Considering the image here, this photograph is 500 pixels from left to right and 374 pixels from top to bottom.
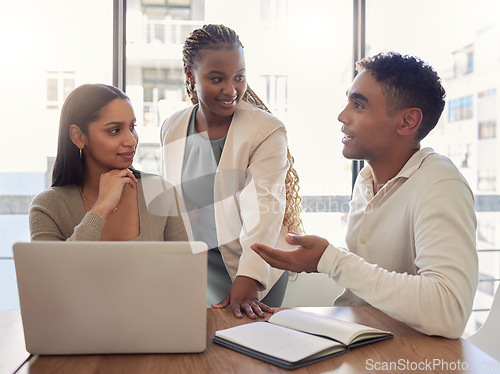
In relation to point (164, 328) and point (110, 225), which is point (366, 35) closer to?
point (110, 225)

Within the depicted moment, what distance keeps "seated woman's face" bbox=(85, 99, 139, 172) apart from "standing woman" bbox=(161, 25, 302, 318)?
0.33 meters

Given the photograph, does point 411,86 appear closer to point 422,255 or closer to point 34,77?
point 422,255

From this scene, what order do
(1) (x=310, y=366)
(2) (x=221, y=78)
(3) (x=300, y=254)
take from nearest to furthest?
1. (1) (x=310, y=366)
2. (3) (x=300, y=254)
3. (2) (x=221, y=78)

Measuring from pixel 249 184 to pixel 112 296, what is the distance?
90 cm

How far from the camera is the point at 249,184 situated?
182 cm

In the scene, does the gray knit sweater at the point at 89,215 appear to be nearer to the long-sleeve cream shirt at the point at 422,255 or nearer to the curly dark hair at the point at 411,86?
the long-sleeve cream shirt at the point at 422,255

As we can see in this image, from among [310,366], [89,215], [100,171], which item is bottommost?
[310,366]

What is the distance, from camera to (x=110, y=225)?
1.64 metres

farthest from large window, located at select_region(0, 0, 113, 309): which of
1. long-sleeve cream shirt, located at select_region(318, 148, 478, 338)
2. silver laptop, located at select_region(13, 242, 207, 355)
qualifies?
silver laptop, located at select_region(13, 242, 207, 355)

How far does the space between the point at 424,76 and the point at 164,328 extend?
1112 millimetres

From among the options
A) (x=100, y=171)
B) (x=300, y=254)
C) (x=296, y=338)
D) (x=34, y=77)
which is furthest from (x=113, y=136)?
(x=34, y=77)

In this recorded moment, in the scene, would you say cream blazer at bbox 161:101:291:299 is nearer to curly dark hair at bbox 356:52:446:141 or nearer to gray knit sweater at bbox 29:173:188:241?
gray knit sweater at bbox 29:173:188:241

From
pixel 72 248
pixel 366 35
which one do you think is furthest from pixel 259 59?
pixel 72 248

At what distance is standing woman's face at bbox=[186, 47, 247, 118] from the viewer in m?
1.84
